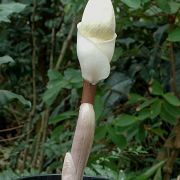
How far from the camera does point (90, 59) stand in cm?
73

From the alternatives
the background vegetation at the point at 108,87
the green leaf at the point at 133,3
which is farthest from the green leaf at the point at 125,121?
the green leaf at the point at 133,3

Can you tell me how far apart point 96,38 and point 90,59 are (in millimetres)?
29

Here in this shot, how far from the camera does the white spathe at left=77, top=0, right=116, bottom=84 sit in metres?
0.72

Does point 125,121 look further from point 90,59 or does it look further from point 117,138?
point 90,59

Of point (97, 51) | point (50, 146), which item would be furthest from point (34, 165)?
point (97, 51)

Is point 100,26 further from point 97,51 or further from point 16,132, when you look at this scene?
point 16,132

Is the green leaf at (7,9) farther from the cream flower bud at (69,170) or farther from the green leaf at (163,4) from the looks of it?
the cream flower bud at (69,170)

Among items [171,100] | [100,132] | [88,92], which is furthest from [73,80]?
[88,92]

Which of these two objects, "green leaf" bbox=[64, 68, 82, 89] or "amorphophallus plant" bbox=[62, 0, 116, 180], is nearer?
"amorphophallus plant" bbox=[62, 0, 116, 180]

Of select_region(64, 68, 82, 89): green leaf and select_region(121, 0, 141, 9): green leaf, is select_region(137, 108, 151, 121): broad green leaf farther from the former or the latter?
select_region(121, 0, 141, 9): green leaf

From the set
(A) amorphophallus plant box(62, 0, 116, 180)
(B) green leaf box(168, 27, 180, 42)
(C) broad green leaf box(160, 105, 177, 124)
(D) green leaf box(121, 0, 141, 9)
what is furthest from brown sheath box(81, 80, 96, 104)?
(C) broad green leaf box(160, 105, 177, 124)

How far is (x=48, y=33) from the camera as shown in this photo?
2307 millimetres

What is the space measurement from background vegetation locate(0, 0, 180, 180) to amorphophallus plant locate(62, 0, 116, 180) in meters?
0.40

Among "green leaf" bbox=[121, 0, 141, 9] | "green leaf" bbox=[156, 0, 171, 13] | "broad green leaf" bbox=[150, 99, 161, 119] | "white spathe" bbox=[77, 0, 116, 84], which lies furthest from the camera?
"broad green leaf" bbox=[150, 99, 161, 119]
